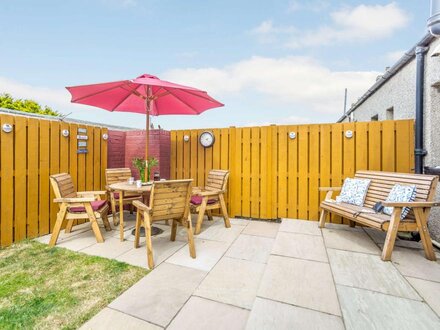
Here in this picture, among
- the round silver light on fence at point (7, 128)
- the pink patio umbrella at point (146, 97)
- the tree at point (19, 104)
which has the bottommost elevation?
the round silver light on fence at point (7, 128)

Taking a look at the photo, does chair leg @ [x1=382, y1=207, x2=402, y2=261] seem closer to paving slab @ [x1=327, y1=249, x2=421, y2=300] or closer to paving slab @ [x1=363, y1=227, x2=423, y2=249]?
paving slab @ [x1=327, y1=249, x2=421, y2=300]

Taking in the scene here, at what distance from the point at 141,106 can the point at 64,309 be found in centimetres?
346

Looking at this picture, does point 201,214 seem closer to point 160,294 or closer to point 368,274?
point 160,294

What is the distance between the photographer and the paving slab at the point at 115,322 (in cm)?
155

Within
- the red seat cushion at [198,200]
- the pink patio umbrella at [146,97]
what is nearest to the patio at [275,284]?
the red seat cushion at [198,200]

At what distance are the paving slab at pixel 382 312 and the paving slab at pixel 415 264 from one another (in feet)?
2.09

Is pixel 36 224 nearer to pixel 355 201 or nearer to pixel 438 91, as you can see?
pixel 355 201

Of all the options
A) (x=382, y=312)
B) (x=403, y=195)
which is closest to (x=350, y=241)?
(x=403, y=195)

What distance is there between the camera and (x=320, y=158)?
13.3 ft

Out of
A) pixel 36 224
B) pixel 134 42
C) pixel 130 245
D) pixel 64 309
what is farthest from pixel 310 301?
pixel 134 42

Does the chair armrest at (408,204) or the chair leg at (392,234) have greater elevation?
the chair armrest at (408,204)

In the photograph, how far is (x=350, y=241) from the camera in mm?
3180

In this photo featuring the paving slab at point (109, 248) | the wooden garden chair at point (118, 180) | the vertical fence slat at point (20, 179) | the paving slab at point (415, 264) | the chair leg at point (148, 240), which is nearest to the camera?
the paving slab at point (415, 264)

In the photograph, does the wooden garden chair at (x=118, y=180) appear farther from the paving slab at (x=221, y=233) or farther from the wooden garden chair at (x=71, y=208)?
the paving slab at (x=221, y=233)
